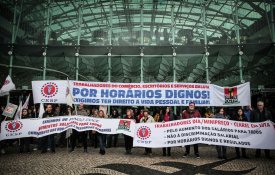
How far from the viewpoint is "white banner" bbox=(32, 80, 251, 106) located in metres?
11.8

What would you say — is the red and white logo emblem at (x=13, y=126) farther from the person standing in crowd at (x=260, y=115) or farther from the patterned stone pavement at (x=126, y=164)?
the person standing in crowd at (x=260, y=115)

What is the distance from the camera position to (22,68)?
14.2 meters

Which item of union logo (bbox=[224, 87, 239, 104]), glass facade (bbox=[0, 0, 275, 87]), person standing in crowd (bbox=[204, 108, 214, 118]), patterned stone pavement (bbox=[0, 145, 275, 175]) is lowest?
patterned stone pavement (bbox=[0, 145, 275, 175])

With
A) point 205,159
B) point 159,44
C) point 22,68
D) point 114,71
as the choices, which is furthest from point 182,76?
point 22,68

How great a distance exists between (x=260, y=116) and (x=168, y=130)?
11.6 feet

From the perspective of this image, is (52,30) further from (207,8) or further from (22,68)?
(207,8)

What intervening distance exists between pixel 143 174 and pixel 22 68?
10.5 m

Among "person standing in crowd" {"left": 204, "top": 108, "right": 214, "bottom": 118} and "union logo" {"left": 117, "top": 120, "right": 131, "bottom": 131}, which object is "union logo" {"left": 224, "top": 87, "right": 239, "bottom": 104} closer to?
"person standing in crowd" {"left": 204, "top": 108, "right": 214, "bottom": 118}

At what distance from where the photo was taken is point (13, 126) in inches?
397

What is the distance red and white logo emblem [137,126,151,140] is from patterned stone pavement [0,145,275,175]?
2.39 ft

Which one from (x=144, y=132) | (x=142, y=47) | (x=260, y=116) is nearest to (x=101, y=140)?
(x=144, y=132)

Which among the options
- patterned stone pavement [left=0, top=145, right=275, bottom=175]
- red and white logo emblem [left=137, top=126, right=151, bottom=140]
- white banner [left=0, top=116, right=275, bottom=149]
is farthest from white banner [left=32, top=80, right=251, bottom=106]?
patterned stone pavement [left=0, top=145, right=275, bottom=175]

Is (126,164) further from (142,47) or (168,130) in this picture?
(142,47)

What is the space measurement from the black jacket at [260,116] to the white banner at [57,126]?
468 cm
